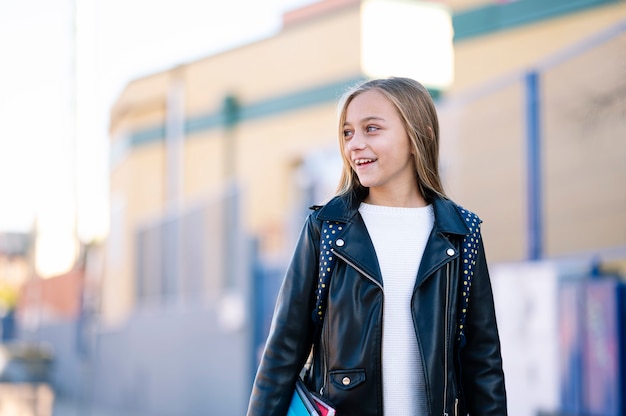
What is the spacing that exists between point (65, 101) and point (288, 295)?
676 cm

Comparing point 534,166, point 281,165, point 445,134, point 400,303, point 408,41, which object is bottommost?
point 400,303

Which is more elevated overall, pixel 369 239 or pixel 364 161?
pixel 364 161

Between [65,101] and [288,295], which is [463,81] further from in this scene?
[288,295]

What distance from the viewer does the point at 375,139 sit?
246 cm

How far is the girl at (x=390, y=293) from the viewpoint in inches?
90.9

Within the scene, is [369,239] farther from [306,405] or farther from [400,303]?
[306,405]

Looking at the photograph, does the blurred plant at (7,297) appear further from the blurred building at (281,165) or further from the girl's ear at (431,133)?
the girl's ear at (431,133)

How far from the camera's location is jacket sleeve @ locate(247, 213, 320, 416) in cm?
237

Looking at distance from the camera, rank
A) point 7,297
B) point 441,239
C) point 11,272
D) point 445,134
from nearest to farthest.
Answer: point 441,239
point 445,134
point 7,297
point 11,272

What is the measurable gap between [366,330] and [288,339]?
20 cm

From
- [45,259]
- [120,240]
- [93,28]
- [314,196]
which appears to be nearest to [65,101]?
[93,28]

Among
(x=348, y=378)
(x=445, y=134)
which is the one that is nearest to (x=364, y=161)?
(x=348, y=378)

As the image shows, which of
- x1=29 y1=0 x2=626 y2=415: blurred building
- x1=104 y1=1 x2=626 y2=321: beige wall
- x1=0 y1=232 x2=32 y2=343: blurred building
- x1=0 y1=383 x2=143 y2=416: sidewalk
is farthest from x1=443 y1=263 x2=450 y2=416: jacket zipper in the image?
x1=0 y1=232 x2=32 y2=343: blurred building

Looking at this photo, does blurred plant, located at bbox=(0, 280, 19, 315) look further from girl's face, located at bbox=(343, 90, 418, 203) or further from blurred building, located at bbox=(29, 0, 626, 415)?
girl's face, located at bbox=(343, 90, 418, 203)
